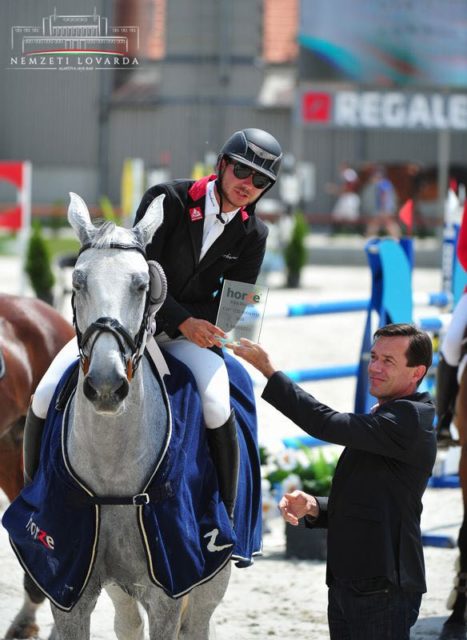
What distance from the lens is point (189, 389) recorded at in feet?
13.1

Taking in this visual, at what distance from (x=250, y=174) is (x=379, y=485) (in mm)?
1254

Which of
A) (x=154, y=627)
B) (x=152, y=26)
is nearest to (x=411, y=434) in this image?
(x=154, y=627)

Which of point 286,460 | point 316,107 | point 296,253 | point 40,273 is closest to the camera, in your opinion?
point 286,460

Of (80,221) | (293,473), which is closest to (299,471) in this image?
(293,473)

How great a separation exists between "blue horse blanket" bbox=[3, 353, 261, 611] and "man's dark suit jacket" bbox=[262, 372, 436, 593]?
441 mm

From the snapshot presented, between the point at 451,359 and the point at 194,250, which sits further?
the point at 451,359

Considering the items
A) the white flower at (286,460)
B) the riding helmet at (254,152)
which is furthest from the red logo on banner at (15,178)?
the riding helmet at (254,152)

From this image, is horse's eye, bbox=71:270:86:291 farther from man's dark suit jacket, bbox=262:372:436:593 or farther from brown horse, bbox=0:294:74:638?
brown horse, bbox=0:294:74:638

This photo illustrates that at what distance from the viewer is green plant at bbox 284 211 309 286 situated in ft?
68.3

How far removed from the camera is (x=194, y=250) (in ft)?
13.9

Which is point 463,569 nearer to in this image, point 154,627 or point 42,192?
point 154,627

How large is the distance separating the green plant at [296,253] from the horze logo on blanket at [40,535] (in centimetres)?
1715

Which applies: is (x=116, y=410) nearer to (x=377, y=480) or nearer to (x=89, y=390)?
(x=89, y=390)

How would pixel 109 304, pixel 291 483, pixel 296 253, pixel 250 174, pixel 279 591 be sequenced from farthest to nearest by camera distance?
1. pixel 296 253
2. pixel 291 483
3. pixel 279 591
4. pixel 250 174
5. pixel 109 304
